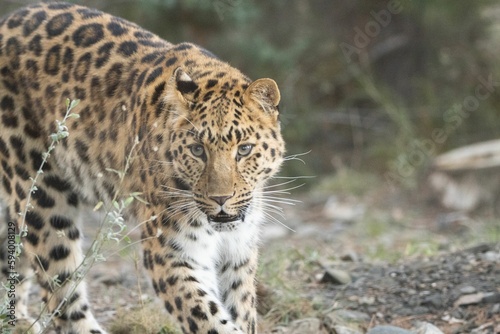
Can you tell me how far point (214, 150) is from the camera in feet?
17.7

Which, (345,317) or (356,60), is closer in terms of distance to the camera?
(345,317)

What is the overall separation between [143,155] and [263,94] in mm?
839

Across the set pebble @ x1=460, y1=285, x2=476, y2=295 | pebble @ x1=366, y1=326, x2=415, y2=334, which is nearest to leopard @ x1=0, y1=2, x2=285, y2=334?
pebble @ x1=366, y1=326, x2=415, y2=334

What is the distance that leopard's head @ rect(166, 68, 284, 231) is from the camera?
5.37m

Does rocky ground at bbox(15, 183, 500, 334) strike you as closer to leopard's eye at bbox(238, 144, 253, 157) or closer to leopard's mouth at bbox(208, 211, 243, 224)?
leopard's mouth at bbox(208, 211, 243, 224)

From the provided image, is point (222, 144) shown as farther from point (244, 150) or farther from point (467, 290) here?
point (467, 290)

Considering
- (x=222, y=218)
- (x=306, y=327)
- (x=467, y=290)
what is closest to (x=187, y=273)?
(x=222, y=218)

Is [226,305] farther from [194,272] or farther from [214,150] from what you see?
[214,150]

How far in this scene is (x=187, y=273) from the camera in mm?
5473

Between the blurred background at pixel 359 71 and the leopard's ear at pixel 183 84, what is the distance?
22.8ft

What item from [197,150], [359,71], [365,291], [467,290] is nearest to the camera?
[197,150]

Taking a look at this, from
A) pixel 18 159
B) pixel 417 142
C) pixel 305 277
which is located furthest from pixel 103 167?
pixel 417 142

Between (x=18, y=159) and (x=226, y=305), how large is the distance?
1.76 meters

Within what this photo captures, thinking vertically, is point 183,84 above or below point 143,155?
above
